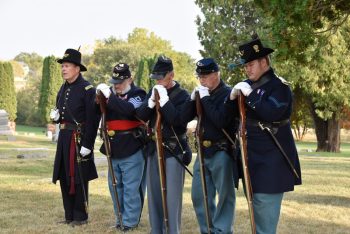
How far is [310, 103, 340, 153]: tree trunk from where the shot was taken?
35625 millimetres

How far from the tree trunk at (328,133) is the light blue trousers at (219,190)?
29479 millimetres

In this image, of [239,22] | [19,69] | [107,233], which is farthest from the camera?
[19,69]

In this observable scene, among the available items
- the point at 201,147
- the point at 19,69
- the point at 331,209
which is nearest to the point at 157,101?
the point at 201,147

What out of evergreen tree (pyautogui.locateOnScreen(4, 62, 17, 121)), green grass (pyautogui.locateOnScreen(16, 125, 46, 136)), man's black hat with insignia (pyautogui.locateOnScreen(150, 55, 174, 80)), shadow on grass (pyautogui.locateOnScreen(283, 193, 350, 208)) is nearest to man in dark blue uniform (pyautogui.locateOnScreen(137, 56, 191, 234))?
man's black hat with insignia (pyautogui.locateOnScreen(150, 55, 174, 80))

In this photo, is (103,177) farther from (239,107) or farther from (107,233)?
(239,107)

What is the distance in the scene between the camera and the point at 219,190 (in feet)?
21.8

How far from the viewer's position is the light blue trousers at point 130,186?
8000mm

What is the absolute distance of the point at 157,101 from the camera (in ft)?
21.5

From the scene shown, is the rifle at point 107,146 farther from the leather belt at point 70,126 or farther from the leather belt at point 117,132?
the leather belt at point 70,126

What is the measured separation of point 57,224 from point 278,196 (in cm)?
383

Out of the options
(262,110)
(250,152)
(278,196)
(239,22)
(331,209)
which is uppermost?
(239,22)

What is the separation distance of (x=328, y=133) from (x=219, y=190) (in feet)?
100

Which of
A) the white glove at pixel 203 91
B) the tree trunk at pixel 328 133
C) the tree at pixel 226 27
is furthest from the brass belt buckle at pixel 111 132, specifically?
the tree trunk at pixel 328 133

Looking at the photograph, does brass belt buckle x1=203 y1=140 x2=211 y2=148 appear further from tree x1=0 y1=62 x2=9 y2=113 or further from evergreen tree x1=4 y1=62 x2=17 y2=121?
tree x1=0 y1=62 x2=9 y2=113
